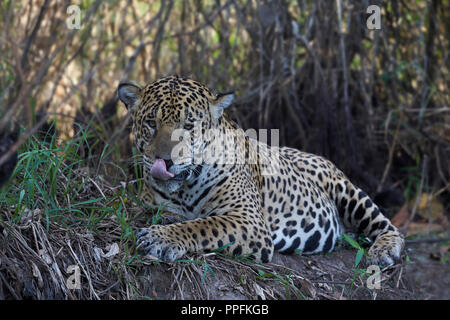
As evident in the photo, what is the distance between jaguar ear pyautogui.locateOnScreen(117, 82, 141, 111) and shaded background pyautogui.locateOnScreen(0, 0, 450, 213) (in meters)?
3.34

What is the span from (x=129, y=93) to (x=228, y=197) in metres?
1.46

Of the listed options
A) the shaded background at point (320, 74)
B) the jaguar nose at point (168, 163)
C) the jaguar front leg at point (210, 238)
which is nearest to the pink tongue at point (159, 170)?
the jaguar nose at point (168, 163)

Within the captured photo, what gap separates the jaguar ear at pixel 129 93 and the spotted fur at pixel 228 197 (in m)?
0.01

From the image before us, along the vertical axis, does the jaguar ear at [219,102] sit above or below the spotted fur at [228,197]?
above

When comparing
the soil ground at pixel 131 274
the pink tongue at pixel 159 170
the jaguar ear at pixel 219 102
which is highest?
the jaguar ear at pixel 219 102

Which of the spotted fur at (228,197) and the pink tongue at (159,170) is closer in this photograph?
the pink tongue at (159,170)

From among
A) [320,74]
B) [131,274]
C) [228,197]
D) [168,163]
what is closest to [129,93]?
[168,163]

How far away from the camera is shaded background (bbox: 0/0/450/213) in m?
10.2

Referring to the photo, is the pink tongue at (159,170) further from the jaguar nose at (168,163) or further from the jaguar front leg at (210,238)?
the jaguar front leg at (210,238)

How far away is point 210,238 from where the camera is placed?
5695 mm

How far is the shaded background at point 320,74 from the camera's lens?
33.3 feet

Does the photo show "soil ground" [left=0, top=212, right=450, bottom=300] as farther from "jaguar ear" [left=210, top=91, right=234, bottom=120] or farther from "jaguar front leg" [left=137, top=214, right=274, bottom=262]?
"jaguar ear" [left=210, top=91, right=234, bottom=120]

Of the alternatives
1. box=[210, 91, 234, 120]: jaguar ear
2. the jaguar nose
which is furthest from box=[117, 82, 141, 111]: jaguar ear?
the jaguar nose
